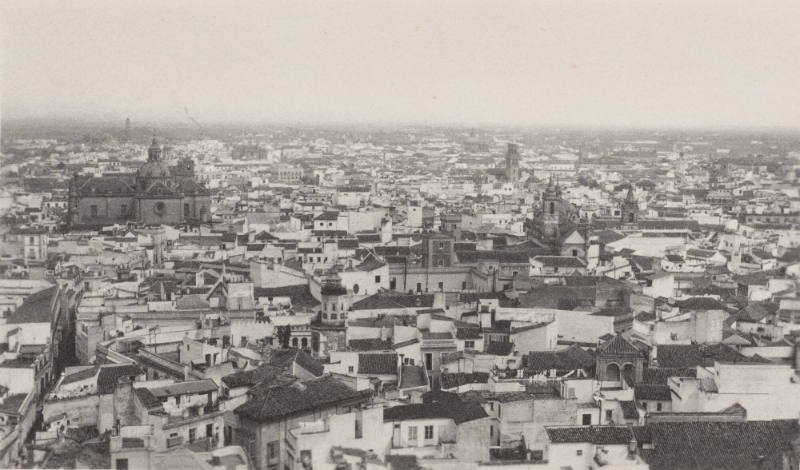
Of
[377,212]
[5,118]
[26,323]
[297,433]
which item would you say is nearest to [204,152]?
[377,212]

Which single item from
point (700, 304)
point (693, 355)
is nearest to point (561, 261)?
point (700, 304)

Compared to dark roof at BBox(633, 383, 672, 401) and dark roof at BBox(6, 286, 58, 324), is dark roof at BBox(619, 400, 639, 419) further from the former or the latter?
dark roof at BBox(6, 286, 58, 324)

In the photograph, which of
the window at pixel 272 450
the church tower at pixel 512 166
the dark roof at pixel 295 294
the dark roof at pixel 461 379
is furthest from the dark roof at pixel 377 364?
the church tower at pixel 512 166

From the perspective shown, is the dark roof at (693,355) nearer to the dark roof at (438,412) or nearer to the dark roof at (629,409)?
the dark roof at (629,409)

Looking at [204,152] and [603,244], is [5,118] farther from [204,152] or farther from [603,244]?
[204,152]

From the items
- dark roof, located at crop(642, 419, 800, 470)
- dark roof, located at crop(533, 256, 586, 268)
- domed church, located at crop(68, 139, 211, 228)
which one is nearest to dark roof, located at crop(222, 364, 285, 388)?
dark roof, located at crop(642, 419, 800, 470)
